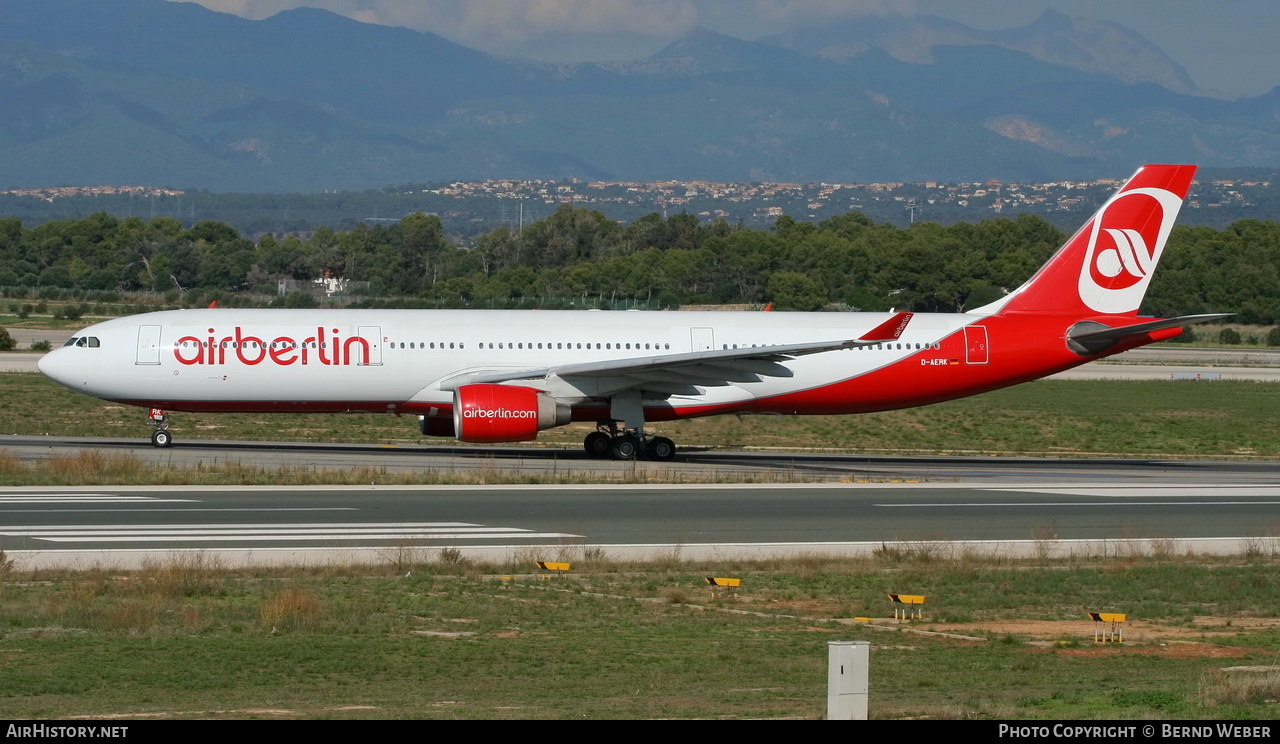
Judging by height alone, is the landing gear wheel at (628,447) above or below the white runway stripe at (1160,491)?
above

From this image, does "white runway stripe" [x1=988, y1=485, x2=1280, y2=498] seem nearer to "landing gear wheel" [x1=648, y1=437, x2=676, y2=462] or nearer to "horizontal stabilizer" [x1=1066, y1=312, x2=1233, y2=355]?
"horizontal stabilizer" [x1=1066, y1=312, x2=1233, y2=355]

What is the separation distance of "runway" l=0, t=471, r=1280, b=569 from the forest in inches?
1900

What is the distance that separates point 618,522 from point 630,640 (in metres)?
→ 9.45

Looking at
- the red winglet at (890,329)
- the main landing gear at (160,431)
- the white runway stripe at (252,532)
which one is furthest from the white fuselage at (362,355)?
the white runway stripe at (252,532)

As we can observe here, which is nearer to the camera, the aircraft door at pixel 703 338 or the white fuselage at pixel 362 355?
the white fuselage at pixel 362 355

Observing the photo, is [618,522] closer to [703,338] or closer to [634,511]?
[634,511]

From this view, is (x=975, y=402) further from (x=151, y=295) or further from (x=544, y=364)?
(x=151, y=295)

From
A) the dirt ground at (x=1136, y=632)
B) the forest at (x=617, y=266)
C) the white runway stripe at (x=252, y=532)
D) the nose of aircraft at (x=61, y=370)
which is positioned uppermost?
the forest at (x=617, y=266)

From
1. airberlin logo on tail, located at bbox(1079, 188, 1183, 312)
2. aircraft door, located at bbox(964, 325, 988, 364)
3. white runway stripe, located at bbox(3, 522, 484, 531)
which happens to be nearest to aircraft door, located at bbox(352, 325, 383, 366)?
white runway stripe, located at bbox(3, 522, 484, 531)

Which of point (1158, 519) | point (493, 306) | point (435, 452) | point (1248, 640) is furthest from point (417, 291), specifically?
point (1248, 640)

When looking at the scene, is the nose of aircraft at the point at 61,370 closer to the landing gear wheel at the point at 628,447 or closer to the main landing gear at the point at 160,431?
the main landing gear at the point at 160,431

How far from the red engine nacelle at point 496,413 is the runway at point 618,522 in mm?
3820

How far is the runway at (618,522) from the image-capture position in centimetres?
2217

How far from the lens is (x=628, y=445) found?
37156 mm
